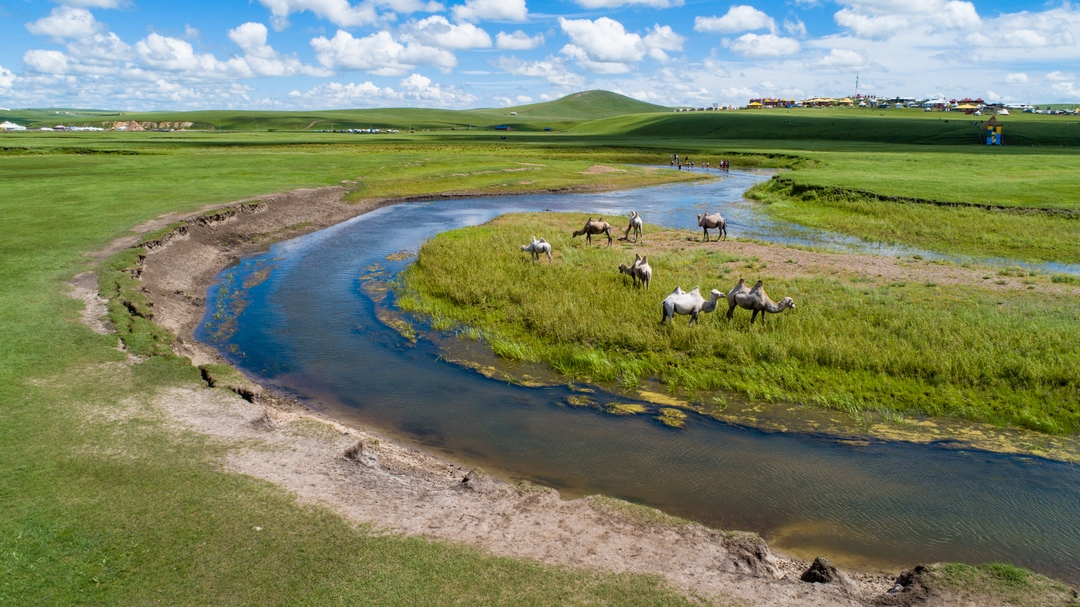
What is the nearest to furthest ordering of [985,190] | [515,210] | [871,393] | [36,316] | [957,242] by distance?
[871,393]
[36,316]
[957,242]
[985,190]
[515,210]

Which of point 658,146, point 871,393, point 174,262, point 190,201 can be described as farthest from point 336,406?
point 658,146

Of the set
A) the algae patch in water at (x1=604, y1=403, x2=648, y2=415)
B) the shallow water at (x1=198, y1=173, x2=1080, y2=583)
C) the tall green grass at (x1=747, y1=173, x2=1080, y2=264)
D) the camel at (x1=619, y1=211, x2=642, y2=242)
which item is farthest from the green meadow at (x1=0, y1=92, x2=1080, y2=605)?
the camel at (x1=619, y1=211, x2=642, y2=242)

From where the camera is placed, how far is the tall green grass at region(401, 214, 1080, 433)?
14.5 m

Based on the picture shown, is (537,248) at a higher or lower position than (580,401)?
higher

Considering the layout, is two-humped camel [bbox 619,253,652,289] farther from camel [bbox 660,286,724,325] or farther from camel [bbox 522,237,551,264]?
camel [bbox 522,237,551,264]

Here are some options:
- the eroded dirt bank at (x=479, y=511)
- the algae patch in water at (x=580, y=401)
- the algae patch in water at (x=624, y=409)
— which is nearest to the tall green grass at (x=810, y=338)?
the algae patch in water at (x=624, y=409)

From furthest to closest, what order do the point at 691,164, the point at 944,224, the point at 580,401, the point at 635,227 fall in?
the point at 691,164 < the point at 944,224 < the point at 635,227 < the point at 580,401

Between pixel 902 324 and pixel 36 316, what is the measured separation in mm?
24424

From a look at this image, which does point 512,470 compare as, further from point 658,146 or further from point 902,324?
point 658,146

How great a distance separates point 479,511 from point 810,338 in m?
11.3

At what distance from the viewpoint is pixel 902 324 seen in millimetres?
17734

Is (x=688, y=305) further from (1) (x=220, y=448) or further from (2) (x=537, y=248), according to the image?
(1) (x=220, y=448)

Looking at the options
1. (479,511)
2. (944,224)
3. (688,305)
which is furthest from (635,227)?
(479,511)

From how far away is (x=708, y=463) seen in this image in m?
12.4
